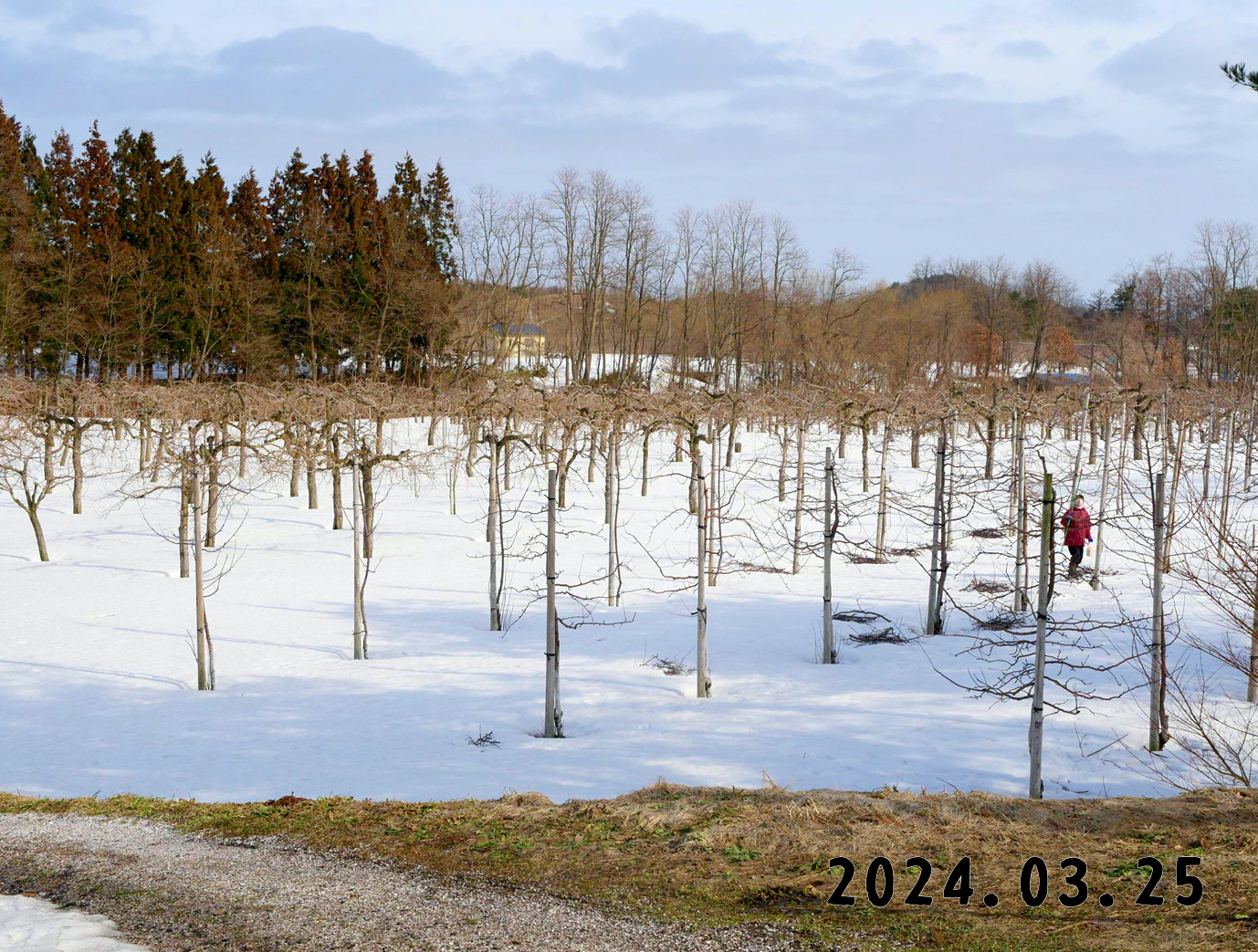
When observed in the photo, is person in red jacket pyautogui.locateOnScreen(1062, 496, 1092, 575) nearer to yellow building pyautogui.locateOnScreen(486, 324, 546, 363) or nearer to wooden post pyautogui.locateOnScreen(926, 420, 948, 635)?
wooden post pyautogui.locateOnScreen(926, 420, 948, 635)

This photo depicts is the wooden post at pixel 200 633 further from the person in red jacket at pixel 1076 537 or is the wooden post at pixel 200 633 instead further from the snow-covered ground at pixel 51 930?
the person in red jacket at pixel 1076 537

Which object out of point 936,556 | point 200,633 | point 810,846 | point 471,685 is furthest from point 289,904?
point 936,556

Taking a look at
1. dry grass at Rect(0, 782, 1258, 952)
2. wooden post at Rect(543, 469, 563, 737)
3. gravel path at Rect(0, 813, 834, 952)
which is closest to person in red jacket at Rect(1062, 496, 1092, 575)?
wooden post at Rect(543, 469, 563, 737)

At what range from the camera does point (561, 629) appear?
15617 millimetres

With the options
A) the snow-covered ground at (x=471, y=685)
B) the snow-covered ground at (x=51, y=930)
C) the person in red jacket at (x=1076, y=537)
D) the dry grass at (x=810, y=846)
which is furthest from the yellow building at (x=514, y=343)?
the snow-covered ground at (x=51, y=930)

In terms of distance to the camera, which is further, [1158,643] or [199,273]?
[199,273]

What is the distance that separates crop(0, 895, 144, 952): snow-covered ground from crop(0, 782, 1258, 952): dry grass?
145 centimetres

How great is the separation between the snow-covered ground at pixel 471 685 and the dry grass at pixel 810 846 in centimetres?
179

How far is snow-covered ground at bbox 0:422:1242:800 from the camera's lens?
31.3 feet

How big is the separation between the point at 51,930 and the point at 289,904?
1.10m

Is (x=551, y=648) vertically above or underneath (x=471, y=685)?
above

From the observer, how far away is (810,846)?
19.1ft

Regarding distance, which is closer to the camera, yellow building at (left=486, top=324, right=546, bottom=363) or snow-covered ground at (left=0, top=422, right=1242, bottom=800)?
snow-covered ground at (left=0, top=422, right=1242, bottom=800)

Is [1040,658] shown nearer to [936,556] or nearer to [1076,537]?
[936,556]
